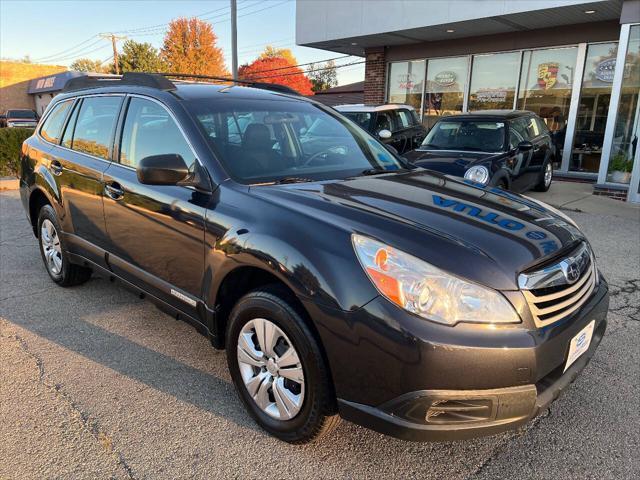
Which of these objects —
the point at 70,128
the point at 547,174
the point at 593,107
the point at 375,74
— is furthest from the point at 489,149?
the point at 375,74

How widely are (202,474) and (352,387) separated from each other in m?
0.86

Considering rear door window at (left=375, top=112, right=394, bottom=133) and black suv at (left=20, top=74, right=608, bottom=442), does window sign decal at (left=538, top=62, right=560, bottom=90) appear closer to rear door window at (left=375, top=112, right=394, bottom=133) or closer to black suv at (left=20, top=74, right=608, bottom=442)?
rear door window at (left=375, top=112, right=394, bottom=133)

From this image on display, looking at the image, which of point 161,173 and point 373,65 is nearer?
point 161,173

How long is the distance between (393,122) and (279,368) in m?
9.23

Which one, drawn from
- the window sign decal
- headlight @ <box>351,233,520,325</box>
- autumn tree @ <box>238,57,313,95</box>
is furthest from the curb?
autumn tree @ <box>238,57,313,95</box>

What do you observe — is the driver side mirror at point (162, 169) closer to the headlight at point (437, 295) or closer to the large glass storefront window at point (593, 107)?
the headlight at point (437, 295)

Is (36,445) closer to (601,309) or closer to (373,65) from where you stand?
(601,309)

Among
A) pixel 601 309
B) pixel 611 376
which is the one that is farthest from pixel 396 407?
pixel 611 376

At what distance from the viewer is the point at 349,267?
2076 mm

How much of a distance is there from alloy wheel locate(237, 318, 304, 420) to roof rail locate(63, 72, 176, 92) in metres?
1.80

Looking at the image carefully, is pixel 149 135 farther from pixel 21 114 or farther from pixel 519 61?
pixel 21 114

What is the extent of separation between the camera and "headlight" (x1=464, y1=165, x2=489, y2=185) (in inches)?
275

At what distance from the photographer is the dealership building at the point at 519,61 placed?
9.35 metres

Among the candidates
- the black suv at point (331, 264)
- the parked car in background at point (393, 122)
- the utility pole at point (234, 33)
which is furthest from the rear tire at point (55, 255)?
the utility pole at point (234, 33)
